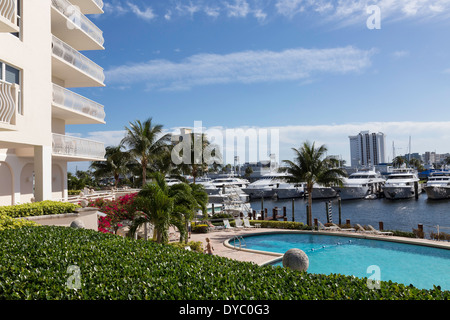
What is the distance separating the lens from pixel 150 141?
30.2 meters

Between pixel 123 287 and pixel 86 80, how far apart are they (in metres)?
19.4

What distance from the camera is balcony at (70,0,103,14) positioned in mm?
20422

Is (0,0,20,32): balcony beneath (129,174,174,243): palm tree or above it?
above

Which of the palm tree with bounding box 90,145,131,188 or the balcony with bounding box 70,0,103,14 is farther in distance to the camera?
the palm tree with bounding box 90,145,131,188

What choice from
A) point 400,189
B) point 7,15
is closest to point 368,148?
point 400,189

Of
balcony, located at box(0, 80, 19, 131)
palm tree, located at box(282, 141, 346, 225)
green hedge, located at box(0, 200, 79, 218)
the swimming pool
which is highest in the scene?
balcony, located at box(0, 80, 19, 131)

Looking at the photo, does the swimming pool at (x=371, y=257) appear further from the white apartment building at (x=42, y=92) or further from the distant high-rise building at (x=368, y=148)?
the distant high-rise building at (x=368, y=148)

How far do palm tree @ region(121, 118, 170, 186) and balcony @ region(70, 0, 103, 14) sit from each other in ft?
36.3

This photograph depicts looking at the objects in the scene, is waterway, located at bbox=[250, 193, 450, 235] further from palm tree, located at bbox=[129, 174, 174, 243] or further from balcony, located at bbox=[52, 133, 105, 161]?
palm tree, located at bbox=[129, 174, 174, 243]

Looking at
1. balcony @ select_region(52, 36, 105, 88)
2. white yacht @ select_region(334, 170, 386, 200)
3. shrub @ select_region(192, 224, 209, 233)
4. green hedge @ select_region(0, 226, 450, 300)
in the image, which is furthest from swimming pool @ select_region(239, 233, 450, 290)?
white yacht @ select_region(334, 170, 386, 200)

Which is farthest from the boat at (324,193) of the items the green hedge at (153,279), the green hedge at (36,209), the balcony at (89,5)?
the green hedge at (153,279)

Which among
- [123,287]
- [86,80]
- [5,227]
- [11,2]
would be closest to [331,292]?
[123,287]

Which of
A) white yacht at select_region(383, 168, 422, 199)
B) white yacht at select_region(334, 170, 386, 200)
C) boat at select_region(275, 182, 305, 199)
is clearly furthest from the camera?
boat at select_region(275, 182, 305, 199)

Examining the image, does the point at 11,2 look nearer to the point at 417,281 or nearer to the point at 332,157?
the point at 417,281
